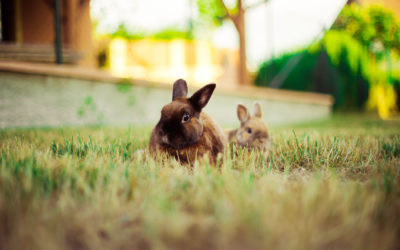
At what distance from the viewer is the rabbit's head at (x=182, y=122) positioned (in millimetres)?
1790

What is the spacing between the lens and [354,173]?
1.66 m

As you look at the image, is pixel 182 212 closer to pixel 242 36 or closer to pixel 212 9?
pixel 242 36

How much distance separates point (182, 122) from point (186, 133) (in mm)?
78

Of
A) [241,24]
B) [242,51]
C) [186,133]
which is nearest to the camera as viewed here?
[186,133]

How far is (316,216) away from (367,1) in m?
8.58

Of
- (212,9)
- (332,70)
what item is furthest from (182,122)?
(332,70)

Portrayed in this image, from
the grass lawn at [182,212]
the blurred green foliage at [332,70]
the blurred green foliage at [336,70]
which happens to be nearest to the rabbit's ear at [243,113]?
the grass lawn at [182,212]

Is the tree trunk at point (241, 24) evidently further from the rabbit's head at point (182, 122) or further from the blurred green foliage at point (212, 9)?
the rabbit's head at point (182, 122)

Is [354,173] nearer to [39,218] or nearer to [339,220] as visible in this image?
[339,220]

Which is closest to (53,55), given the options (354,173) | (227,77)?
(354,173)

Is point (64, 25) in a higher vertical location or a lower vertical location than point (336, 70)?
higher

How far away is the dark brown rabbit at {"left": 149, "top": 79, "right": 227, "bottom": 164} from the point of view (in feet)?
5.89

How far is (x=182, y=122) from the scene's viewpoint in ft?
5.94

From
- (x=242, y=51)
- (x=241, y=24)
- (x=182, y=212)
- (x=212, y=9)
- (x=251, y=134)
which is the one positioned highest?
(x=212, y=9)
